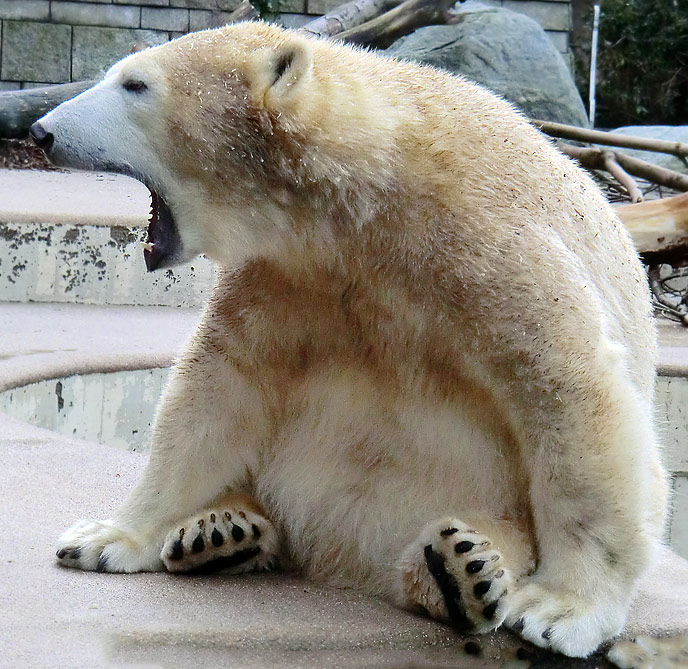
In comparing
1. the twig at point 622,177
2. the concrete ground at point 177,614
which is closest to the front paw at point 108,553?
the concrete ground at point 177,614

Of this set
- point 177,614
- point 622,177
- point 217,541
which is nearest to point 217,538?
point 217,541

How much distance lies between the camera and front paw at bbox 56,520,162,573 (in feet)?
6.60

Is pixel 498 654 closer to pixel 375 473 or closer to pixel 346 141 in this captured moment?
pixel 375 473

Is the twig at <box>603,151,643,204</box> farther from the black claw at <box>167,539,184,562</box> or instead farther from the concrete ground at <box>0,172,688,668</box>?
the black claw at <box>167,539,184,562</box>

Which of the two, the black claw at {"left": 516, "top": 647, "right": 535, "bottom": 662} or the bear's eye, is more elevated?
the bear's eye

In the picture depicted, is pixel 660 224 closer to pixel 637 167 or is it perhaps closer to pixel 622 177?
pixel 622 177

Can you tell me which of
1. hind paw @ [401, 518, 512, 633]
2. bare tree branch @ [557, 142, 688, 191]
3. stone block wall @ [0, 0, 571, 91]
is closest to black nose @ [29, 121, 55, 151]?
hind paw @ [401, 518, 512, 633]

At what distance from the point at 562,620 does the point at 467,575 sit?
0.56ft

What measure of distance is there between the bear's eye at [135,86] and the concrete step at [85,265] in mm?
3080

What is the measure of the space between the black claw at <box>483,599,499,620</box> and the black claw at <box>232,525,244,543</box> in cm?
48

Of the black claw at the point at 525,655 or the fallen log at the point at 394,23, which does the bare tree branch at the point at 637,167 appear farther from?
the black claw at the point at 525,655

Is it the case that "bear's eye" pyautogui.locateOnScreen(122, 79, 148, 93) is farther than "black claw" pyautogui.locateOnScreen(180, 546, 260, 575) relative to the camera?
No

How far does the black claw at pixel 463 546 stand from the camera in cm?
170

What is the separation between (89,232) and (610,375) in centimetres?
347
